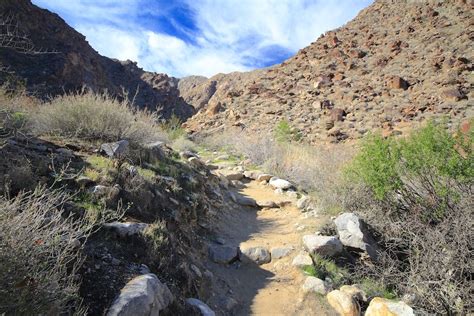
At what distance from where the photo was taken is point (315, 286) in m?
4.14

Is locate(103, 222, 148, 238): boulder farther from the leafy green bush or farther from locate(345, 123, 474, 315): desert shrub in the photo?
the leafy green bush

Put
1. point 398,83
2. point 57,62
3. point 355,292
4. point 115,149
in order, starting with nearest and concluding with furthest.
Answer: point 355,292, point 115,149, point 398,83, point 57,62

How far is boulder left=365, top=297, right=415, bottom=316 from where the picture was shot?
354 cm

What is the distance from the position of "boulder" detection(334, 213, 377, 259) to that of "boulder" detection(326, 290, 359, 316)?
41.0 inches

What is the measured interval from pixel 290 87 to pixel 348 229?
17.3 metres

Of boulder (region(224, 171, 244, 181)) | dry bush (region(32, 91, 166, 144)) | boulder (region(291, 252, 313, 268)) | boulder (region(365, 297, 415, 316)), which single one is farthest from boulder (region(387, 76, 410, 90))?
boulder (region(365, 297, 415, 316))

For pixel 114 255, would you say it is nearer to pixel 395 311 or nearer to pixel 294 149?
pixel 395 311

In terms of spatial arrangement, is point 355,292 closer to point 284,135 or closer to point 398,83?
point 284,135

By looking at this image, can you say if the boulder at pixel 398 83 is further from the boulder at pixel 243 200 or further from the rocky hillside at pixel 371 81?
the boulder at pixel 243 200

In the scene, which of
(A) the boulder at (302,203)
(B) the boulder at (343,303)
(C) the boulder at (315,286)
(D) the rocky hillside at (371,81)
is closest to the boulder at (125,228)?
(C) the boulder at (315,286)

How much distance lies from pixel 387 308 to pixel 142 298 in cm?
258

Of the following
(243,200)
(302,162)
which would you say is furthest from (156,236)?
(302,162)

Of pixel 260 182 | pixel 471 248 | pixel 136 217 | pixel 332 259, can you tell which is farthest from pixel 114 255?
pixel 260 182

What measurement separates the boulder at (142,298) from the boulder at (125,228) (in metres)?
0.69
